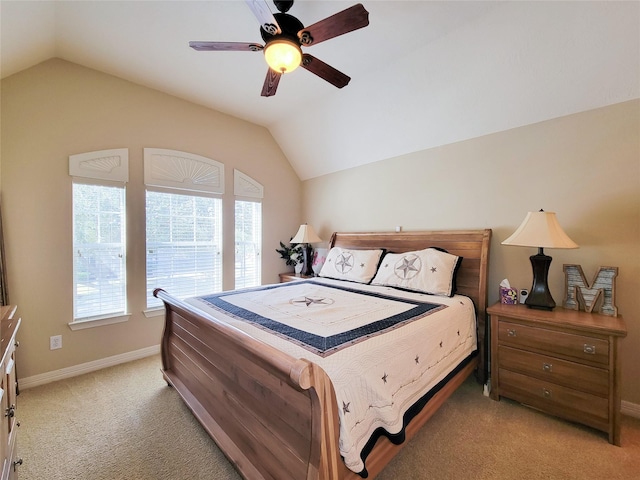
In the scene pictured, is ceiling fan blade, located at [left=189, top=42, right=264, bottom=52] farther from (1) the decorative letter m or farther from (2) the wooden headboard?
(1) the decorative letter m

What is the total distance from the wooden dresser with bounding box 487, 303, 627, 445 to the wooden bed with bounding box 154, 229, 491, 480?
291mm

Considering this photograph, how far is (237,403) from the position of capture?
62.0 inches

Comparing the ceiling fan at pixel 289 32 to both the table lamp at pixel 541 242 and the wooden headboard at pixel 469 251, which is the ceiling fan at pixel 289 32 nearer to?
the table lamp at pixel 541 242

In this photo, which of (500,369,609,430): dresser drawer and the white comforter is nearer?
the white comforter

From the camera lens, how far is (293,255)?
165 inches

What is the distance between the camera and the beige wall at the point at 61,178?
2.39m

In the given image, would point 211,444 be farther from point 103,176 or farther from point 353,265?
point 103,176

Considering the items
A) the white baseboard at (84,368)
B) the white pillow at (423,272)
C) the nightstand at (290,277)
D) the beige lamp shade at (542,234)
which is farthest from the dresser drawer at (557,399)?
the white baseboard at (84,368)

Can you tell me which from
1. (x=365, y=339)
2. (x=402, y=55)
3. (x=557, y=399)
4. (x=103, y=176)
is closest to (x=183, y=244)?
(x=103, y=176)

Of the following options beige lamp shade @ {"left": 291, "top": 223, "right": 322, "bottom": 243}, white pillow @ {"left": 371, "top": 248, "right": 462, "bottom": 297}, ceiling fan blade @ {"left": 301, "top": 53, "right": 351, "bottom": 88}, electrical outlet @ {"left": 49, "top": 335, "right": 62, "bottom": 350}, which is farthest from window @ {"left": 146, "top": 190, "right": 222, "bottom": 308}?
ceiling fan blade @ {"left": 301, "top": 53, "right": 351, "bottom": 88}

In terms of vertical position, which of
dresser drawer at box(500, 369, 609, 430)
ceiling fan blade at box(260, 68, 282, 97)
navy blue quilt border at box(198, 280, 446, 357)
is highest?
ceiling fan blade at box(260, 68, 282, 97)

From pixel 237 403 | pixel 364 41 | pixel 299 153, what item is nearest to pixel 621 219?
pixel 364 41

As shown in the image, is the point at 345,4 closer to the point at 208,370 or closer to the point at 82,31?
the point at 82,31

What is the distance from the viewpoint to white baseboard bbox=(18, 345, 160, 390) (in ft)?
8.04
